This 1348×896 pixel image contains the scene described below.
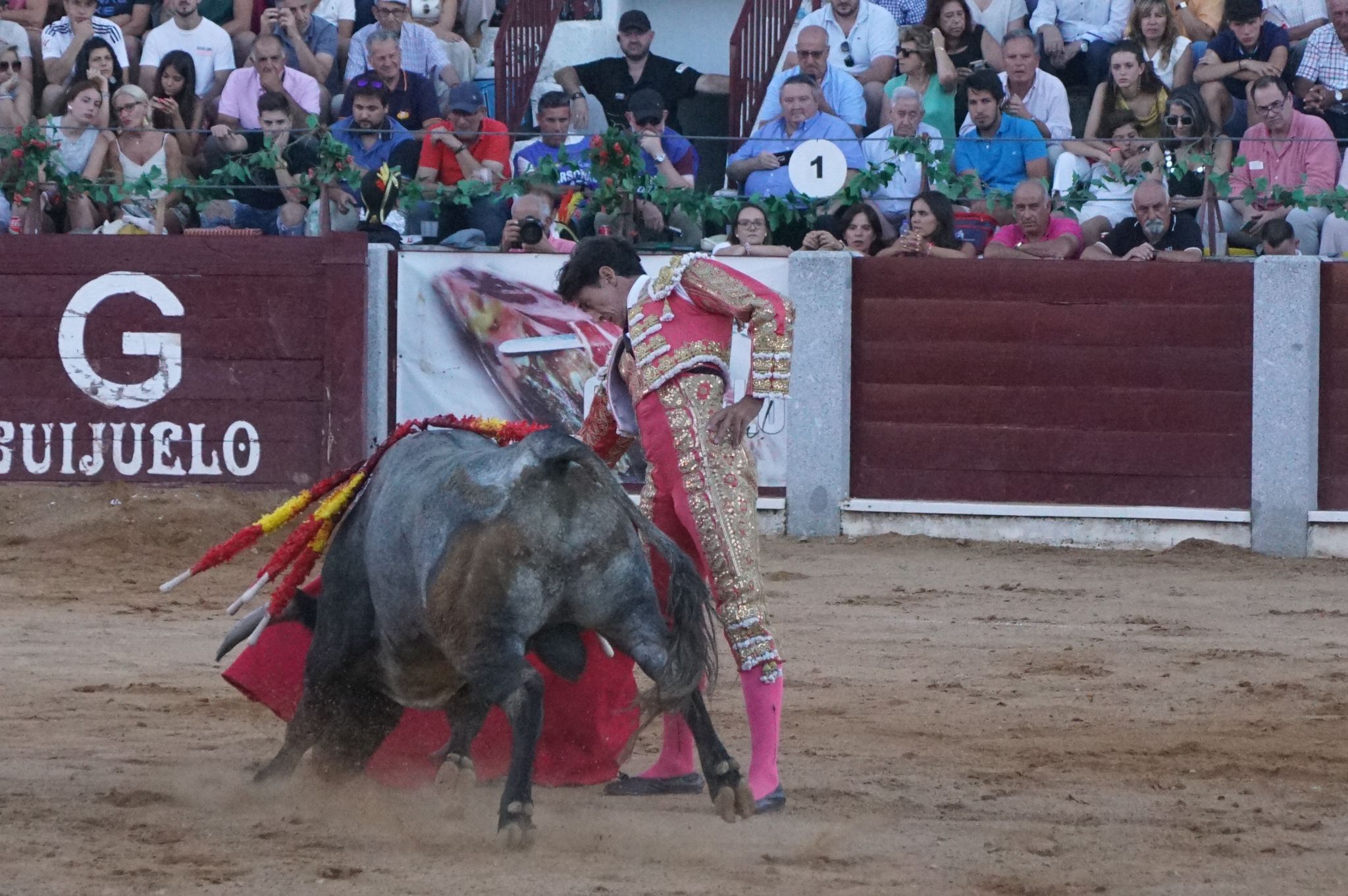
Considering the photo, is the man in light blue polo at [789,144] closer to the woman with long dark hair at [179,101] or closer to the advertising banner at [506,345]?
the advertising banner at [506,345]

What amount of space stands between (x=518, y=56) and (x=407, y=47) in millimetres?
579

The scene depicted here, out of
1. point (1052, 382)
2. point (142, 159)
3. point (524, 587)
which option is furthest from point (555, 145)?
point (524, 587)

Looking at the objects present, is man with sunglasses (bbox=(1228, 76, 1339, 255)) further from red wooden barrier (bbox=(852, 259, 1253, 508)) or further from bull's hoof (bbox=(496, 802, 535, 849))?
bull's hoof (bbox=(496, 802, 535, 849))

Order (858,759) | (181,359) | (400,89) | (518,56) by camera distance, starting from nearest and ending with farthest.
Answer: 1. (858,759)
2. (181,359)
3. (400,89)
4. (518,56)

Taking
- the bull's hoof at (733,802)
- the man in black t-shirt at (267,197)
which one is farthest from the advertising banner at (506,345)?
the bull's hoof at (733,802)

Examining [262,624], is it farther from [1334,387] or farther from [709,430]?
[1334,387]

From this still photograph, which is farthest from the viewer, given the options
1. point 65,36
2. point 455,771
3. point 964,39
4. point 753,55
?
point 753,55

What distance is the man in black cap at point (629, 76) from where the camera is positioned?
29.0ft

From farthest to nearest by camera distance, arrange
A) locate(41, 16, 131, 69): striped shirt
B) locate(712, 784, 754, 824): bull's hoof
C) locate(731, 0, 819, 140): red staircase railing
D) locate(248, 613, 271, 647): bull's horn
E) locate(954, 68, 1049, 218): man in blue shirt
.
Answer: locate(731, 0, 819, 140): red staircase railing
locate(41, 16, 131, 69): striped shirt
locate(954, 68, 1049, 218): man in blue shirt
locate(248, 613, 271, 647): bull's horn
locate(712, 784, 754, 824): bull's hoof

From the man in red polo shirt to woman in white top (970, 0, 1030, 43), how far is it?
2425mm

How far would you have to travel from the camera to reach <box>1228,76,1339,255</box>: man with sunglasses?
753 centimetres

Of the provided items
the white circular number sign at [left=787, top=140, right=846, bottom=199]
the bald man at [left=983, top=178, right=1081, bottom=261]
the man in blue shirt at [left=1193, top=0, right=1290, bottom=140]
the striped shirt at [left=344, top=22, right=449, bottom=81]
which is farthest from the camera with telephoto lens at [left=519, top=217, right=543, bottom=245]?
the man in blue shirt at [left=1193, top=0, right=1290, bottom=140]

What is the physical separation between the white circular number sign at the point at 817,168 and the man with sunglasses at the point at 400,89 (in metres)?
1.76

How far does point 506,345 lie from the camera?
302 inches
